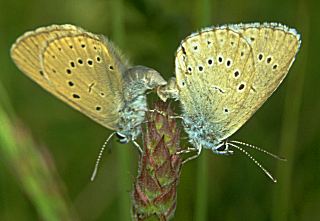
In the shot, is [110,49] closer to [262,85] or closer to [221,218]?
[262,85]

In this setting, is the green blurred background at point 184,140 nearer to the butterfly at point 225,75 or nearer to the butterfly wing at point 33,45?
the butterfly at point 225,75

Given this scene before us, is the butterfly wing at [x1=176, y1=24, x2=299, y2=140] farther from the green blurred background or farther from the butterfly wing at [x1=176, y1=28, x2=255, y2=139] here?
the green blurred background

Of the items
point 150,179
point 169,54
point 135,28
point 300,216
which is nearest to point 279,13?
point 169,54

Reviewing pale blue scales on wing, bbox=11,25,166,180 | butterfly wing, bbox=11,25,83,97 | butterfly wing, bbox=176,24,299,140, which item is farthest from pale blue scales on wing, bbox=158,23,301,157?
butterfly wing, bbox=11,25,83,97

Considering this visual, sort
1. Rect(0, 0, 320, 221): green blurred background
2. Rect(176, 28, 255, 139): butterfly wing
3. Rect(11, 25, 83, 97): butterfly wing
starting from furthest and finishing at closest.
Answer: Rect(0, 0, 320, 221): green blurred background, Rect(176, 28, 255, 139): butterfly wing, Rect(11, 25, 83, 97): butterfly wing

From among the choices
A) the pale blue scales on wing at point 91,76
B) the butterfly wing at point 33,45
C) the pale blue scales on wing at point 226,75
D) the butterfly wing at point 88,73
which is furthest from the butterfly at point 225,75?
the butterfly wing at point 33,45
